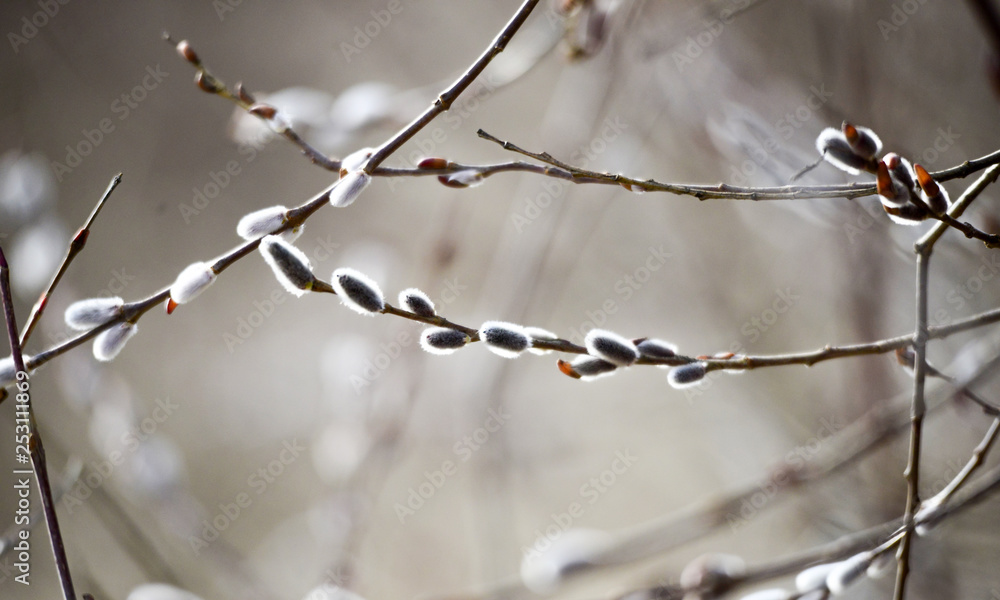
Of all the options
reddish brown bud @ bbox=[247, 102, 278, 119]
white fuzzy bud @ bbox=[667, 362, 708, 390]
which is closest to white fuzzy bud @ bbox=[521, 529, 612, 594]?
white fuzzy bud @ bbox=[667, 362, 708, 390]

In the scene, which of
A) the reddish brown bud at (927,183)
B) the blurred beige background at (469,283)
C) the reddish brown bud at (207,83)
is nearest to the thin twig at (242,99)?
the reddish brown bud at (207,83)

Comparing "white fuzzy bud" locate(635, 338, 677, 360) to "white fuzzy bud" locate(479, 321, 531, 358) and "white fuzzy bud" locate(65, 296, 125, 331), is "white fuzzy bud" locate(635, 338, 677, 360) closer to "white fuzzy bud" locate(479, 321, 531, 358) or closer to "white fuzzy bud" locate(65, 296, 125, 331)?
"white fuzzy bud" locate(479, 321, 531, 358)

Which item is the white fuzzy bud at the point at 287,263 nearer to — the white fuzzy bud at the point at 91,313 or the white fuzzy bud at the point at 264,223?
the white fuzzy bud at the point at 264,223

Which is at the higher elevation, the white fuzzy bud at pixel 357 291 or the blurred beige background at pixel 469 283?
the blurred beige background at pixel 469 283

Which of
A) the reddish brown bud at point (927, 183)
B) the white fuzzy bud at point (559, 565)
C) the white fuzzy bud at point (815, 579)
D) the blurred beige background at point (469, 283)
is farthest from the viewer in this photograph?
the blurred beige background at point (469, 283)

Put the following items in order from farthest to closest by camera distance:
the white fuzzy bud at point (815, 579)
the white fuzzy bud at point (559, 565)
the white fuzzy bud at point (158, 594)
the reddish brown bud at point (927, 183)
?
the white fuzzy bud at point (559, 565)
the white fuzzy bud at point (158, 594)
the white fuzzy bud at point (815, 579)
the reddish brown bud at point (927, 183)

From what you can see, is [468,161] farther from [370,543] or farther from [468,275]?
[370,543]

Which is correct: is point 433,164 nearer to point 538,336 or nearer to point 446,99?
point 446,99
